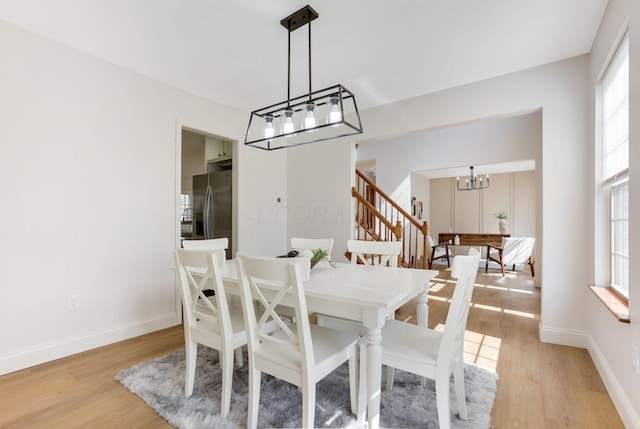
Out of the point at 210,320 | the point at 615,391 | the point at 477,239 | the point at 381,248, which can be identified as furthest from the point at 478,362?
the point at 477,239

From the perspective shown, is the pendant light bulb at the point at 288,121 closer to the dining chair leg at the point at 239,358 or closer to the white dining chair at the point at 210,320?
the white dining chair at the point at 210,320

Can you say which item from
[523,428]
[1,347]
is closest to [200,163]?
[1,347]

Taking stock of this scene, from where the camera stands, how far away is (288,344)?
1.45m

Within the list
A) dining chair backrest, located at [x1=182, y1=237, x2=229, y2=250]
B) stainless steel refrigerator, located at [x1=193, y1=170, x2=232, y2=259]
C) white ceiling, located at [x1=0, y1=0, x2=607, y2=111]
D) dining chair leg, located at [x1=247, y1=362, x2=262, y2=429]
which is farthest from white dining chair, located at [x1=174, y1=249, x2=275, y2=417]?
stainless steel refrigerator, located at [x1=193, y1=170, x2=232, y2=259]

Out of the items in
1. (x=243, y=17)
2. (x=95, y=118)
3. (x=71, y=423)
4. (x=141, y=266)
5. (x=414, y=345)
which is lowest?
(x=71, y=423)

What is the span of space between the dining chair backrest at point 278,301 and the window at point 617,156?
82.3 inches

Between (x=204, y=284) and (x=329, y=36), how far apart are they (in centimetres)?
202

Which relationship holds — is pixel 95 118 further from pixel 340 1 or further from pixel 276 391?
pixel 276 391

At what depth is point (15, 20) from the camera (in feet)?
7.14

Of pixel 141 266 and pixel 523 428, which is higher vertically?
pixel 141 266

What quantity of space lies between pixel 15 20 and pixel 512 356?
4516 millimetres

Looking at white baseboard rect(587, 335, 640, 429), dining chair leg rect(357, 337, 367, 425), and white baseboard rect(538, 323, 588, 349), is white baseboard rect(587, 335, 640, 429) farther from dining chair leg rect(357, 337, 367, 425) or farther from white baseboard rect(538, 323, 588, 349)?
dining chair leg rect(357, 337, 367, 425)

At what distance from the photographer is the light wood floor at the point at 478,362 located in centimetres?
167

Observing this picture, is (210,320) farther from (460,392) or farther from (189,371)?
(460,392)
